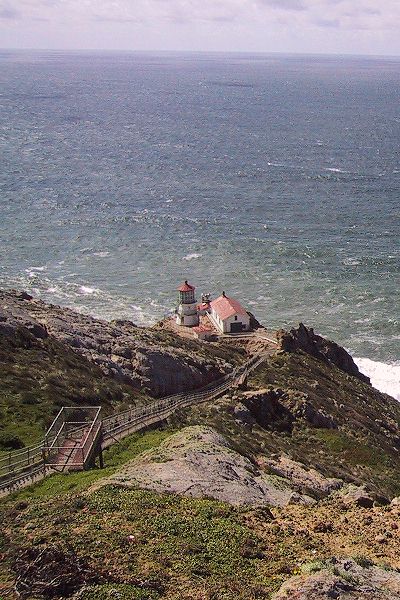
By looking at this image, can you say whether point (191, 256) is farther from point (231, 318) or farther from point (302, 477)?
point (302, 477)

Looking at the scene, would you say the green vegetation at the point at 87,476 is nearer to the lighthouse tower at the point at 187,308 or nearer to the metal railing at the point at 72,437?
the metal railing at the point at 72,437

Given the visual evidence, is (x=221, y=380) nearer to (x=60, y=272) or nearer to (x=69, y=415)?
(x=69, y=415)

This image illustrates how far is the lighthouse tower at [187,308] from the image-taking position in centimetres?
7219

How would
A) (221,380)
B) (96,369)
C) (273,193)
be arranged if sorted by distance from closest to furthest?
(96,369)
(221,380)
(273,193)

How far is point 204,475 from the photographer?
31.0 metres

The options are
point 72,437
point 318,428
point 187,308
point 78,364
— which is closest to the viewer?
point 72,437

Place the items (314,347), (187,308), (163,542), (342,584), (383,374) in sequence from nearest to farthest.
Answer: (342,584) < (163,542) < (314,347) < (187,308) < (383,374)

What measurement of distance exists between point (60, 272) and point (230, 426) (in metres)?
68.5

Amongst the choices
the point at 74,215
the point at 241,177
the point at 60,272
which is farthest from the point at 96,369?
the point at 241,177

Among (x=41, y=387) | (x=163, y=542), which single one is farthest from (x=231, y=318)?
(x=163, y=542)

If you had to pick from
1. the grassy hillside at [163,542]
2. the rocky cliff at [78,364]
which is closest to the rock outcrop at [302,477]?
the grassy hillside at [163,542]

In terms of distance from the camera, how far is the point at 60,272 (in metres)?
108

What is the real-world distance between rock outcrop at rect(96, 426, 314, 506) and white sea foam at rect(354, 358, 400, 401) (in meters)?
46.7

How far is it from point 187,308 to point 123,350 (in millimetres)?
18843
